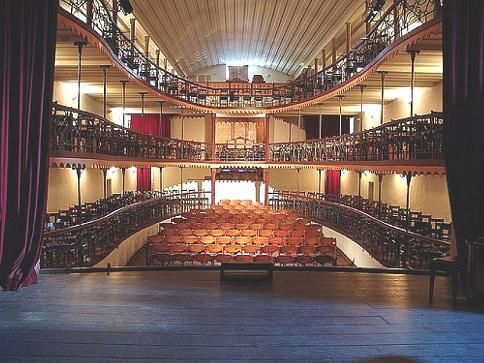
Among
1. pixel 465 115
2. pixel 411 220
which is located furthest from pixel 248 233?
pixel 465 115

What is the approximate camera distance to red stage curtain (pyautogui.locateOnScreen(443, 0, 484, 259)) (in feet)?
22.7

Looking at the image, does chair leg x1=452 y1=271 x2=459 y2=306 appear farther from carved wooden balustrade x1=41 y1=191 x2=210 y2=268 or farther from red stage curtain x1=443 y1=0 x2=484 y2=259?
carved wooden balustrade x1=41 y1=191 x2=210 y2=268

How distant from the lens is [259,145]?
82.7 feet

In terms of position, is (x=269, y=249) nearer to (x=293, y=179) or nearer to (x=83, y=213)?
(x=83, y=213)

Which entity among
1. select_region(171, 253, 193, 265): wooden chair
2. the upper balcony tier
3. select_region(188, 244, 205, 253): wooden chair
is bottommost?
select_region(171, 253, 193, 265): wooden chair

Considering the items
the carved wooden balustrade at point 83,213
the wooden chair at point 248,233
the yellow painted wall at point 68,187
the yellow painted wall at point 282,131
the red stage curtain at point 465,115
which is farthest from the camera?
the yellow painted wall at point 282,131

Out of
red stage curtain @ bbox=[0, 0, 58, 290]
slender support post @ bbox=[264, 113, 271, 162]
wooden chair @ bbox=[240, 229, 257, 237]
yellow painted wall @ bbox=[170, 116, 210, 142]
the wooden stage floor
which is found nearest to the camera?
the wooden stage floor

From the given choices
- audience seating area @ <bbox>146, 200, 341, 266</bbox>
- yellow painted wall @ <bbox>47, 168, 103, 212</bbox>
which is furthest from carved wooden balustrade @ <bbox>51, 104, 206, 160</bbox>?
audience seating area @ <bbox>146, 200, 341, 266</bbox>

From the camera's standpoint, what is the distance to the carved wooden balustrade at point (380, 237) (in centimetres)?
975

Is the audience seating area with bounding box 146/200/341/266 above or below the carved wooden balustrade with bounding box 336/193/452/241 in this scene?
below

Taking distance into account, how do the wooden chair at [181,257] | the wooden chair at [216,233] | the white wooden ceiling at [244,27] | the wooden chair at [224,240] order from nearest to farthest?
the wooden chair at [181,257], the wooden chair at [224,240], the wooden chair at [216,233], the white wooden ceiling at [244,27]

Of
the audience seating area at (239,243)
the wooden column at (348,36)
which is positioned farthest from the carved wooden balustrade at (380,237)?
the wooden column at (348,36)

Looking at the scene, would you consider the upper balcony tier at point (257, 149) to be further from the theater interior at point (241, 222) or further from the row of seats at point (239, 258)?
the row of seats at point (239, 258)

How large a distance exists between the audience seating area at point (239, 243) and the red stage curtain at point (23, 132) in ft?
18.8
